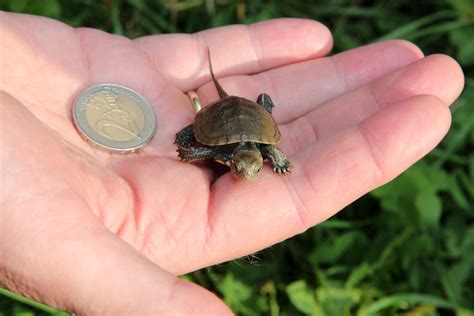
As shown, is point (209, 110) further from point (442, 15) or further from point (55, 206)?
point (442, 15)

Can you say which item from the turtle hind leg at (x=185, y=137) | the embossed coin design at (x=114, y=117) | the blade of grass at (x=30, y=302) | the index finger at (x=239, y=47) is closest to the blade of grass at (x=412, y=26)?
the index finger at (x=239, y=47)

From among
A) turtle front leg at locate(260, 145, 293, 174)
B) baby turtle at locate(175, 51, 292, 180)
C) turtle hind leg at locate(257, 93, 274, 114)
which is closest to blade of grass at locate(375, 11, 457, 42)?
turtle hind leg at locate(257, 93, 274, 114)

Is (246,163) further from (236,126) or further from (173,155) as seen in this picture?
(173,155)

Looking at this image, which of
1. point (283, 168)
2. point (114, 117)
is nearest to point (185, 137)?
point (114, 117)

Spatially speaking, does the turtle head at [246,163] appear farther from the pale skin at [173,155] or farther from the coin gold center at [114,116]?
the coin gold center at [114,116]

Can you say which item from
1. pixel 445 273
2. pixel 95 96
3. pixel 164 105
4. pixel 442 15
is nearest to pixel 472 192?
pixel 445 273

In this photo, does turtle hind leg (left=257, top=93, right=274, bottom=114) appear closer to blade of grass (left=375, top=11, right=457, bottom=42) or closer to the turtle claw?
the turtle claw
